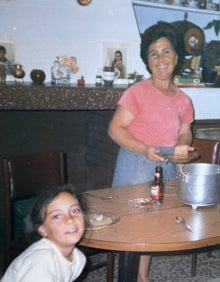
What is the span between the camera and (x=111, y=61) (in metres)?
3.09

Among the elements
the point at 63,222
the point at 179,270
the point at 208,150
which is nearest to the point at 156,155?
the point at 63,222

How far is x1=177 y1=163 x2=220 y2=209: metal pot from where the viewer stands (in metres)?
1.50

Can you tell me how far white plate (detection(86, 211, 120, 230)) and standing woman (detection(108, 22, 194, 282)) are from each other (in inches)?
23.8

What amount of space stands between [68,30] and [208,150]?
4.22 ft

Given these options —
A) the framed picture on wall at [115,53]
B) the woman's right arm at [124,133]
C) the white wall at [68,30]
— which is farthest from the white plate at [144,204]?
the framed picture on wall at [115,53]

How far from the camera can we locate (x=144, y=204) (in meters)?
1.62

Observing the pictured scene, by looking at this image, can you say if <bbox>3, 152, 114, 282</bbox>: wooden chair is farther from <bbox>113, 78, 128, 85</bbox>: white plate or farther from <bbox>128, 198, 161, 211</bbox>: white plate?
<bbox>113, 78, 128, 85</bbox>: white plate

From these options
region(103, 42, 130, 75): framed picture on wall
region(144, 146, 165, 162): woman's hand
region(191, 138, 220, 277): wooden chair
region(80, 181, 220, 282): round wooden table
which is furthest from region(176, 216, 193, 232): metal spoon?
region(103, 42, 130, 75): framed picture on wall

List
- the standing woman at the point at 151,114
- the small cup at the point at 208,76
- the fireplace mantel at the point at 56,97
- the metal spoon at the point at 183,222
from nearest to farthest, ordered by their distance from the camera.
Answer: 1. the metal spoon at the point at 183,222
2. the standing woman at the point at 151,114
3. the fireplace mantel at the point at 56,97
4. the small cup at the point at 208,76

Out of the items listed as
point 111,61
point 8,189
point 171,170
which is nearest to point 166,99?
point 171,170

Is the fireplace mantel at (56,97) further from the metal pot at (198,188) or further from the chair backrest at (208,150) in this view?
the metal pot at (198,188)

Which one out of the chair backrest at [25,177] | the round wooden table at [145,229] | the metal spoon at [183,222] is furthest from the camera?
the chair backrest at [25,177]

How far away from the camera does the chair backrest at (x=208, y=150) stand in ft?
7.45

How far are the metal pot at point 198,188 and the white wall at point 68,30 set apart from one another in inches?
61.7
